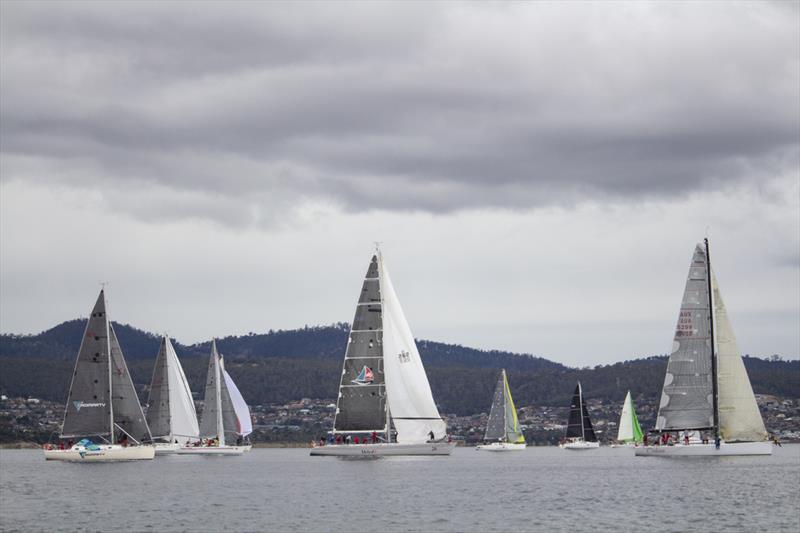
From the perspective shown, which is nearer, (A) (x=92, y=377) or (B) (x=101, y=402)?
(A) (x=92, y=377)

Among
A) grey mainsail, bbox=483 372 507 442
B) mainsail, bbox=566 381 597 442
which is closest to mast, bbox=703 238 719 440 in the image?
grey mainsail, bbox=483 372 507 442

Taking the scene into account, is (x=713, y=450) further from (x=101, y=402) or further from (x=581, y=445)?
(x=581, y=445)

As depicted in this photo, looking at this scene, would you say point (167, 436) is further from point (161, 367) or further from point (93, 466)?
point (93, 466)

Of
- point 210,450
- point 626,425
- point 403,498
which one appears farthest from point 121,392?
point 626,425

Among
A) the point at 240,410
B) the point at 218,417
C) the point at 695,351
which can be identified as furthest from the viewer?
the point at 240,410

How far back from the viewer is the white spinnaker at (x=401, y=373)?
91562 millimetres

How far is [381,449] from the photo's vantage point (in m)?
92.6

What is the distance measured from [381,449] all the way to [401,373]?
566 centimetres

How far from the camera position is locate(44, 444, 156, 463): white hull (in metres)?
93.9

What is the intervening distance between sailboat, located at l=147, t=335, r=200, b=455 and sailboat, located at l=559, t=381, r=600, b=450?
2130 inches

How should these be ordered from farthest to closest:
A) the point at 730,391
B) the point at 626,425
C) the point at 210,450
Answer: the point at 626,425 < the point at 210,450 < the point at 730,391

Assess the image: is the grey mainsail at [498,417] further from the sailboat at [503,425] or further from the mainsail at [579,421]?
the mainsail at [579,421]

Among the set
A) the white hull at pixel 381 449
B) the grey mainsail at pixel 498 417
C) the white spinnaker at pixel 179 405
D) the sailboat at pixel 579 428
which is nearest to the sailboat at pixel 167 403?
the white spinnaker at pixel 179 405

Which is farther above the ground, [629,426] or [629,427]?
[629,426]
